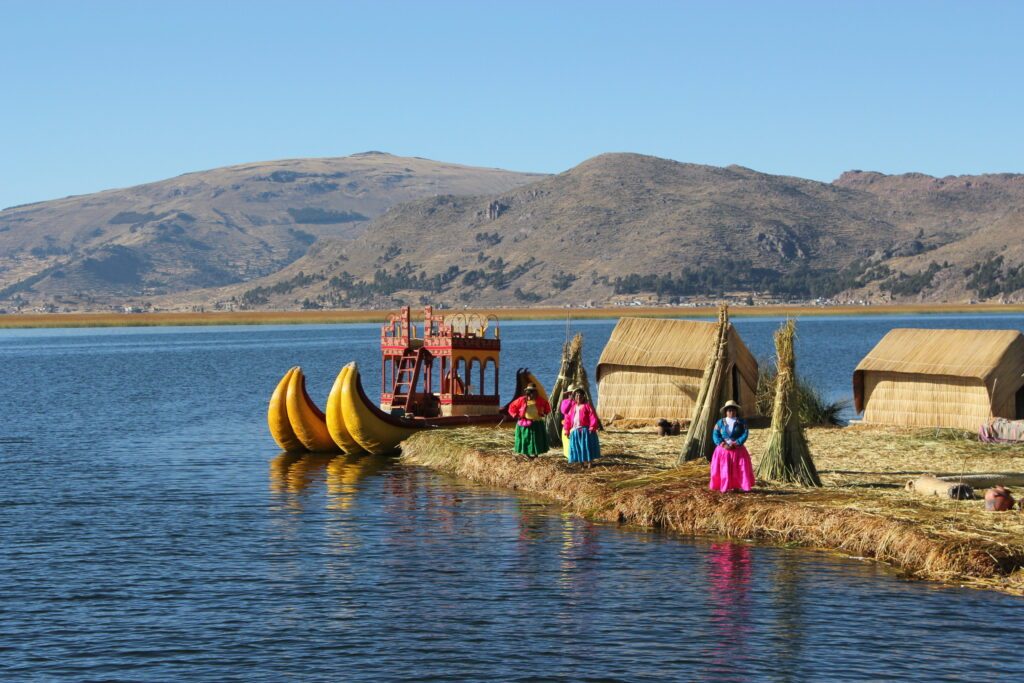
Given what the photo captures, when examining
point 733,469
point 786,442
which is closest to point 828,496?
point 733,469

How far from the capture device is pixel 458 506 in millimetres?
26906

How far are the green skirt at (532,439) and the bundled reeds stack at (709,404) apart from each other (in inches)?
145

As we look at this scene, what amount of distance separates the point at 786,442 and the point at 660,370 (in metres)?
12.3

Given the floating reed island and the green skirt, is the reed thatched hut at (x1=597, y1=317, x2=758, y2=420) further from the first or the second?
the green skirt

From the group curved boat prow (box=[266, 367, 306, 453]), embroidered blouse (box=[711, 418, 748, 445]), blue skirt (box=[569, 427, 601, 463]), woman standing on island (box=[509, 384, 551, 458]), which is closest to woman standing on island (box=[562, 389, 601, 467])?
blue skirt (box=[569, 427, 601, 463])

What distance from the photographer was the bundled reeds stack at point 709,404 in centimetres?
2720

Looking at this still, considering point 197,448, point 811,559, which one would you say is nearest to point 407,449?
point 197,448

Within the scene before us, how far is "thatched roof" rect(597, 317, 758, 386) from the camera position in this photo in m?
36.2

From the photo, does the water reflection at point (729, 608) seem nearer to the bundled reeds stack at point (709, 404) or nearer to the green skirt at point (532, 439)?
the bundled reeds stack at point (709, 404)

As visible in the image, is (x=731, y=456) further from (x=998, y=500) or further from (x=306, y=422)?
(x=306, y=422)

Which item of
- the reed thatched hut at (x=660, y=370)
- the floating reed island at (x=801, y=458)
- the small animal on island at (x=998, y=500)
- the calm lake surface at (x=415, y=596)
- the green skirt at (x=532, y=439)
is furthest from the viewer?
the reed thatched hut at (x=660, y=370)

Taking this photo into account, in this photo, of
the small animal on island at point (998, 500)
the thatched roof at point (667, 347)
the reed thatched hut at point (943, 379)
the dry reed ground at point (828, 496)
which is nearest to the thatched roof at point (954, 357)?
the reed thatched hut at point (943, 379)

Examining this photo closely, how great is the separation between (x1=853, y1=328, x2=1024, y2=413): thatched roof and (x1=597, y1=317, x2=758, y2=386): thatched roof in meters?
2.88

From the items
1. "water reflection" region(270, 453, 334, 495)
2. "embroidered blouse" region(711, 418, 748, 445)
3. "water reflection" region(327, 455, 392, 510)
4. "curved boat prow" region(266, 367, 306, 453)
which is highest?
"embroidered blouse" region(711, 418, 748, 445)
